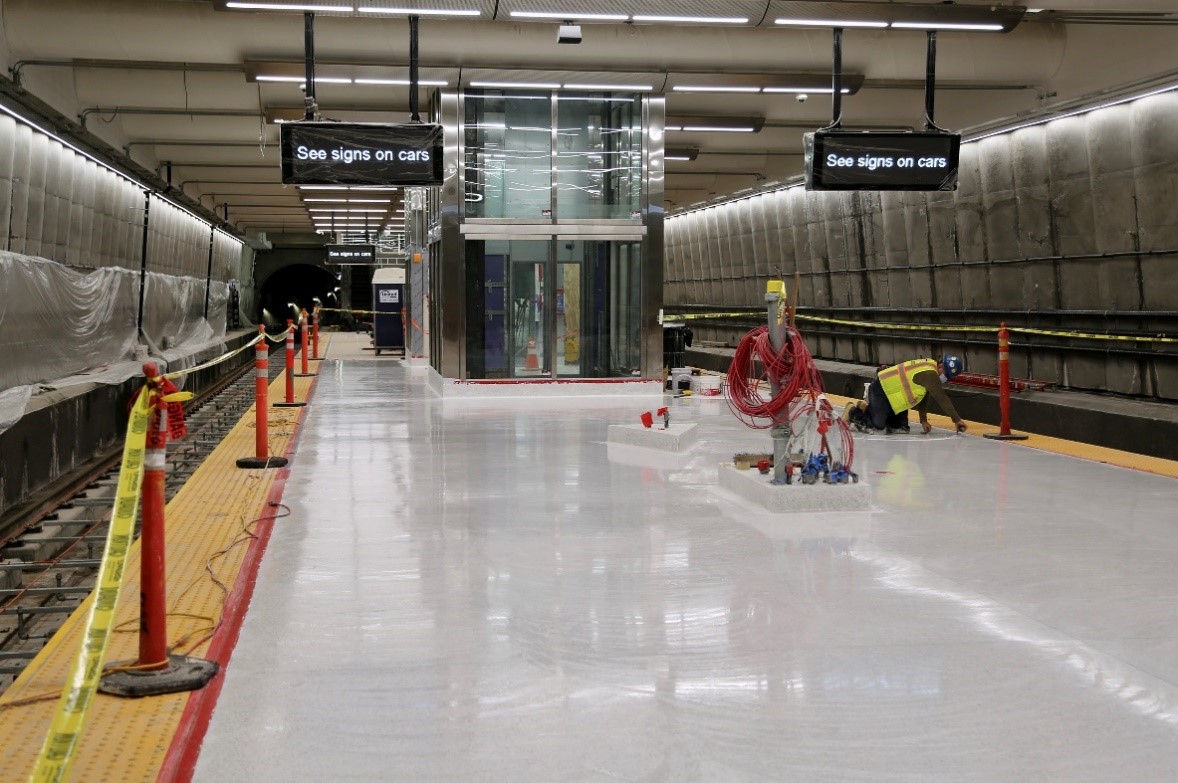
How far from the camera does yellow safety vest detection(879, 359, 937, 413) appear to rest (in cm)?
1210

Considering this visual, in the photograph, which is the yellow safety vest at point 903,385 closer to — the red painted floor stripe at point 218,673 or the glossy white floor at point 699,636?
the glossy white floor at point 699,636

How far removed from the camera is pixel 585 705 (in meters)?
4.16

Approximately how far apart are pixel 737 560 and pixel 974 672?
79.7 inches

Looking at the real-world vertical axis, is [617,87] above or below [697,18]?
above

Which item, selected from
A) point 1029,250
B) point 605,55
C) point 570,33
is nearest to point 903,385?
point 1029,250

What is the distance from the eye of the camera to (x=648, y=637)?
4984 millimetres

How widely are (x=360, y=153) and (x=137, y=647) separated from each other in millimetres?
8509

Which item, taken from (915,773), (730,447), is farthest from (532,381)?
(915,773)

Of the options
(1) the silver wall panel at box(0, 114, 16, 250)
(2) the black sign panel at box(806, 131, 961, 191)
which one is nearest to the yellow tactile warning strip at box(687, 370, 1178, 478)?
(2) the black sign panel at box(806, 131, 961, 191)

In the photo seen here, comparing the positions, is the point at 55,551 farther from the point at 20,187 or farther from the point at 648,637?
the point at 20,187

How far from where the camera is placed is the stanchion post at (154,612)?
4285mm

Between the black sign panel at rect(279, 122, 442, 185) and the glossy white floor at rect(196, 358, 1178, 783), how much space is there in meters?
4.49

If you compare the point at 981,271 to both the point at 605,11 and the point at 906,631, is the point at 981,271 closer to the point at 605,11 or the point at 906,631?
the point at 605,11

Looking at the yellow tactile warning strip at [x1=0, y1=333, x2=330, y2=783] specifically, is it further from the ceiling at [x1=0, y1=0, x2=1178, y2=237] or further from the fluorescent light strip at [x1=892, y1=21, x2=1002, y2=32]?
the fluorescent light strip at [x1=892, y1=21, x2=1002, y2=32]
